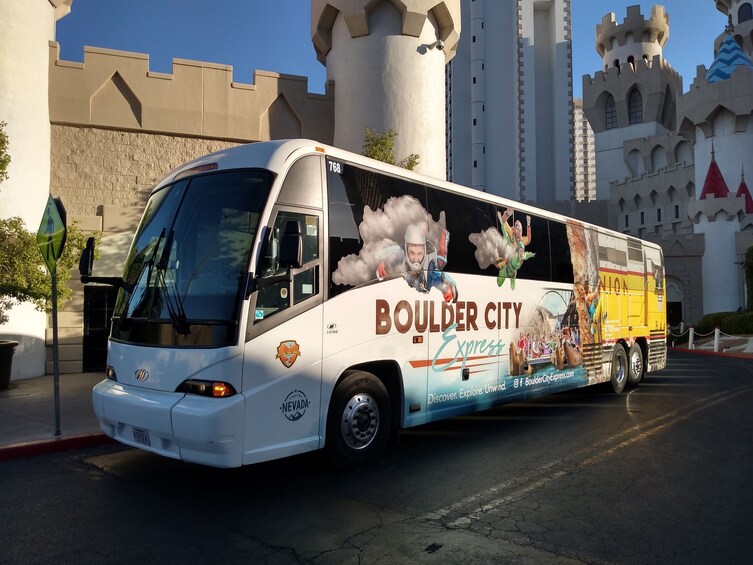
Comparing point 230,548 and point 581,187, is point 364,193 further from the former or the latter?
point 581,187

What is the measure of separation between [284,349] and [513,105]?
85490mm

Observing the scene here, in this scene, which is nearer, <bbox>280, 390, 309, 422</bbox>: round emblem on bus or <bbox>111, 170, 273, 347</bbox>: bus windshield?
<bbox>111, 170, 273, 347</bbox>: bus windshield

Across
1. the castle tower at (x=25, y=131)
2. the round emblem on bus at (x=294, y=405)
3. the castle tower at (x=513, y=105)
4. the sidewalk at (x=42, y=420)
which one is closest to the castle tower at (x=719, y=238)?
the castle tower at (x=513, y=105)

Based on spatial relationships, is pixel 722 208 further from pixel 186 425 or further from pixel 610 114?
pixel 186 425

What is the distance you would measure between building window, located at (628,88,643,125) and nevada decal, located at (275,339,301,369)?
8266 cm

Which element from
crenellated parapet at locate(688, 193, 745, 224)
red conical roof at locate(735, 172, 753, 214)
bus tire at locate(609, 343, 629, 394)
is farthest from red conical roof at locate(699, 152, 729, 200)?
bus tire at locate(609, 343, 629, 394)

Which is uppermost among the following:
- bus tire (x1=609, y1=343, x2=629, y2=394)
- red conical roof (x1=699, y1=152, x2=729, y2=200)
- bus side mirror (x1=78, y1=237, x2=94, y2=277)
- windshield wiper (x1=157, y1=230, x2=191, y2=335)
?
red conical roof (x1=699, y1=152, x2=729, y2=200)

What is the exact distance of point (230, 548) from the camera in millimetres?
4383

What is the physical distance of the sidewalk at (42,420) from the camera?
24.4 ft

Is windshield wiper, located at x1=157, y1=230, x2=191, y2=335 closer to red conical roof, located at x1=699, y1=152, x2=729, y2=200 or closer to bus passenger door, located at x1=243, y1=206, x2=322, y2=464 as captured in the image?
bus passenger door, located at x1=243, y1=206, x2=322, y2=464

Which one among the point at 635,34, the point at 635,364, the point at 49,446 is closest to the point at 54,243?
the point at 49,446

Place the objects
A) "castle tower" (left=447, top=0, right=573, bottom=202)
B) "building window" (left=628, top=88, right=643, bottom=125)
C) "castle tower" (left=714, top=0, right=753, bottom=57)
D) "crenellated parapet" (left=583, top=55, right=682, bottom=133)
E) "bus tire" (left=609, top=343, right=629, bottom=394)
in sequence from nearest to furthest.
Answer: "bus tire" (left=609, top=343, right=629, bottom=394) < "castle tower" (left=714, top=0, right=753, bottom=57) < "crenellated parapet" (left=583, top=55, right=682, bottom=133) < "building window" (left=628, top=88, right=643, bottom=125) < "castle tower" (left=447, top=0, right=573, bottom=202)

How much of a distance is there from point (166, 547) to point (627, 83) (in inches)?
3320

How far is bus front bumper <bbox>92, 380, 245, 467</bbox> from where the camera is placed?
16.9ft
